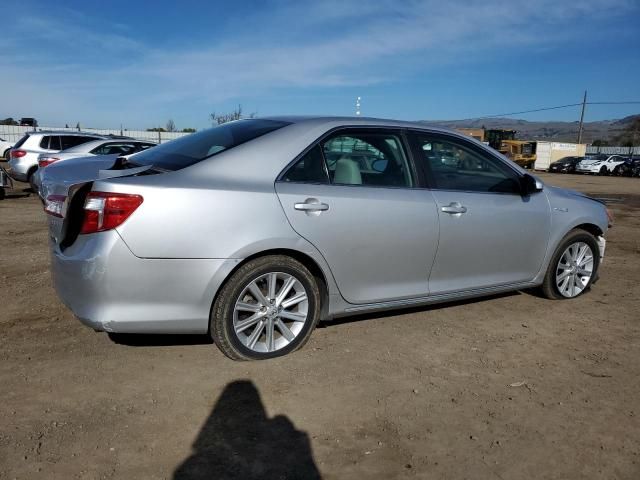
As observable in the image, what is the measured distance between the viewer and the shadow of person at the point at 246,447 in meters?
2.43

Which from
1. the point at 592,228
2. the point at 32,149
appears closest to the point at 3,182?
the point at 32,149

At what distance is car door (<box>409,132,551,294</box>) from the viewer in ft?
13.6

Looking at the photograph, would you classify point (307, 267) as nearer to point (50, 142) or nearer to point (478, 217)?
point (478, 217)

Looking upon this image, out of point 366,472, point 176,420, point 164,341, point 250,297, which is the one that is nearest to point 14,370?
point 164,341

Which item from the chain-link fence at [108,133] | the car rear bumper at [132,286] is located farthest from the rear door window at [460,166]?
the chain-link fence at [108,133]

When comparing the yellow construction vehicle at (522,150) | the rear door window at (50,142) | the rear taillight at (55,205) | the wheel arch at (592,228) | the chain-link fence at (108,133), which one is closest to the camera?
the rear taillight at (55,205)

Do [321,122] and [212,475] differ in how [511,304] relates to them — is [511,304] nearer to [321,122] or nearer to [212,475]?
[321,122]

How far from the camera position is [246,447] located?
103 inches

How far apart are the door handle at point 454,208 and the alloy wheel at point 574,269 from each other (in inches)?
57.7

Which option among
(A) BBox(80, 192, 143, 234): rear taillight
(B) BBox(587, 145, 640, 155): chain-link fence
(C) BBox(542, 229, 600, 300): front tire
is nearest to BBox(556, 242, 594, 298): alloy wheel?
(C) BBox(542, 229, 600, 300): front tire

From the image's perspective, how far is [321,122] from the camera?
12.5 feet

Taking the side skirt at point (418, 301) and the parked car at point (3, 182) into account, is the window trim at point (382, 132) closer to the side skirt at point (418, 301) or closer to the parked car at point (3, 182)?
the side skirt at point (418, 301)

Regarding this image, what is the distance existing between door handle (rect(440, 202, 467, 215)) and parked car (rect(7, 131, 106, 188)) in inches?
489

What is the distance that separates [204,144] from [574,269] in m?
3.62
